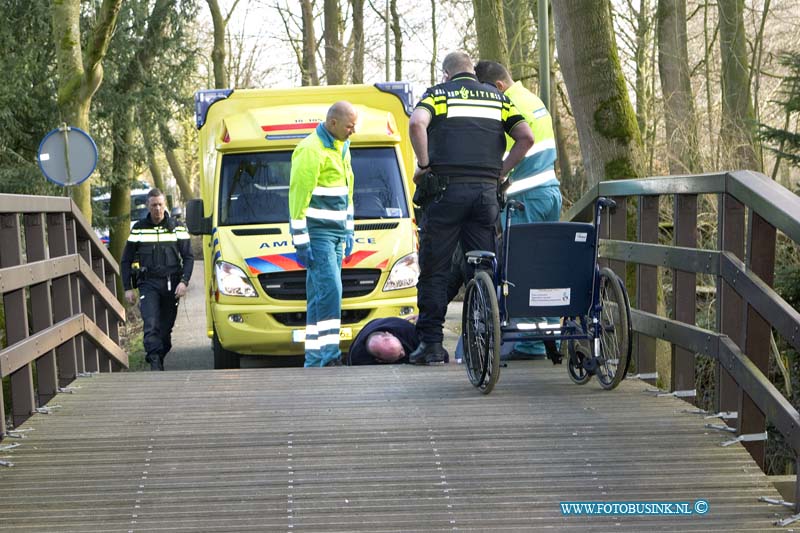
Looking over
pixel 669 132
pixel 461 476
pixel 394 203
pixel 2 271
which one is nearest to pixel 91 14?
pixel 669 132

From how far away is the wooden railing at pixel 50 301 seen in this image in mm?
5668

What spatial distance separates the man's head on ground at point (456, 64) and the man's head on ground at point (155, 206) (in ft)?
16.0

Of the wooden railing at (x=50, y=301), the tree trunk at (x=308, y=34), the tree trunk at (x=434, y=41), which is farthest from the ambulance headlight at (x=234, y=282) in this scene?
the tree trunk at (x=434, y=41)

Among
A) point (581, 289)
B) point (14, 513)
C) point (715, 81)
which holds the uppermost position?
point (715, 81)

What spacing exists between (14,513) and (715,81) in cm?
2359

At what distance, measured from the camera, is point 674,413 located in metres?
5.63

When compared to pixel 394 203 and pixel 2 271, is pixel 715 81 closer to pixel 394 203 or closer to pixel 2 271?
pixel 394 203

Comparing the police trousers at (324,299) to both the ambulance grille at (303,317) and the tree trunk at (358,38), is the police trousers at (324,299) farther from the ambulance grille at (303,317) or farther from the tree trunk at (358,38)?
the tree trunk at (358,38)

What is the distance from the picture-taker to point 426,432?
5.35 m

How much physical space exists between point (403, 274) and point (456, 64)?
11.1 ft

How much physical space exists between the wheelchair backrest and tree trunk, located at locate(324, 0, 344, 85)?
22.4 meters

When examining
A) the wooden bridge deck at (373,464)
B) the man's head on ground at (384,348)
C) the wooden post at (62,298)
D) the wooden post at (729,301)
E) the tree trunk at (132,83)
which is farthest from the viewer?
the tree trunk at (132,83)

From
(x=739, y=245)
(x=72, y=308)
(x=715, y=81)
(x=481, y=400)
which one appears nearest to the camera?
(x=739, y=245)

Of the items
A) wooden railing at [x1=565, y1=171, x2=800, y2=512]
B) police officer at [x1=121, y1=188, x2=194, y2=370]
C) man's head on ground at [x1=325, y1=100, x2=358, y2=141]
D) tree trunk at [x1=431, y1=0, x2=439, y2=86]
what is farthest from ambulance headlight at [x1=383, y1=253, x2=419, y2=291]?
tree trunk at [x1=431, y1=0, x2=439, y2=86]
